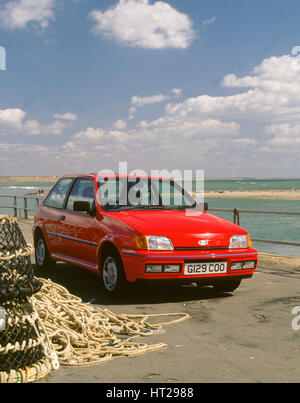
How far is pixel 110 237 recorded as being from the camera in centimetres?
706

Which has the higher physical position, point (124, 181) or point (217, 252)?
point (124, 181)

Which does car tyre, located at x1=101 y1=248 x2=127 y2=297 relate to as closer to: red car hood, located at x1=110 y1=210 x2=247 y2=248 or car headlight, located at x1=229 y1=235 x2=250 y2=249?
red car hood, located at x1=110 y1=210 x2=247 y2=248

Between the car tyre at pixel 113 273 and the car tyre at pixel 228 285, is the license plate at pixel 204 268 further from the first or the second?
the car tyre at pixel 113 273

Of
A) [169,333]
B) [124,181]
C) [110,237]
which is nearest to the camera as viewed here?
[169,333]

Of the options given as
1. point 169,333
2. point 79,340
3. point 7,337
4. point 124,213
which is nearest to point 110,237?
point 124,213

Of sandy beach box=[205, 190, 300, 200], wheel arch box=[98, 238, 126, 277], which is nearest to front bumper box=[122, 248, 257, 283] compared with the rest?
wheel arch box=[98, 238, 126, 277]

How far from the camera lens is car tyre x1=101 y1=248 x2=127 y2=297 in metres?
6.87

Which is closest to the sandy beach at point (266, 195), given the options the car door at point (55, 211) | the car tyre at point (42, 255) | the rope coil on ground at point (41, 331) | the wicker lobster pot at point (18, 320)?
the car tyre at point (42, 255)

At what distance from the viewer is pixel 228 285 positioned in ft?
24.6

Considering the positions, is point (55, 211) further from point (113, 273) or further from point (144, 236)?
point (144, 236)

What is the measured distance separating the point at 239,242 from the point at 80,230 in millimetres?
2312

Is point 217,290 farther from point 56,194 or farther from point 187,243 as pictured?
point 56,194
